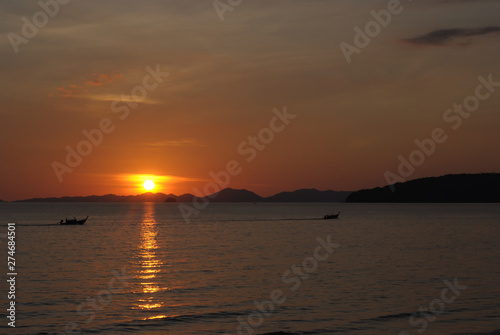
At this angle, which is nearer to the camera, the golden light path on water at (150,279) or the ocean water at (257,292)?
the ocean water at (257,292)

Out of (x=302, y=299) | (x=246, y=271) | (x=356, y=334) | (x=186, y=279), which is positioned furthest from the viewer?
(x=246, y=271)

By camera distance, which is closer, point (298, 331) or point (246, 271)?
point (298, 331)

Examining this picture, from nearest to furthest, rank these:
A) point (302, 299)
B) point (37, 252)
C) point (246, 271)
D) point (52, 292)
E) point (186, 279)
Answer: point (302, 299) → point (52, 292) → point (186, 279) → point (246, 271) → point (37, 252)

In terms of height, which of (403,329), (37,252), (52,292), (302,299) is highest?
(37,252)

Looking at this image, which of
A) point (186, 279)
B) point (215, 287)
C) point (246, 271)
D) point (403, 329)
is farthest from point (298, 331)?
point (246, 271)

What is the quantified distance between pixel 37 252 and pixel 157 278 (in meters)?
36.1

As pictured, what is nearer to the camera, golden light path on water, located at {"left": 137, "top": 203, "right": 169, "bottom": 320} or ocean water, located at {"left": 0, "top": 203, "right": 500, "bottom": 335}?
ocean water, located at {"left": 0, "top": 203, "right": 500, "bottom": 335}

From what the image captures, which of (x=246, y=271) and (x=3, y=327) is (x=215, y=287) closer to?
(x=246, y=271)

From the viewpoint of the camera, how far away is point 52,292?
47.2 metres

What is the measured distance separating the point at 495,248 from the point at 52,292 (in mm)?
68379

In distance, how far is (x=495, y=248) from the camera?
87.4 m

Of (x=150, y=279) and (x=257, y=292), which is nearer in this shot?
(x=257, y=292)

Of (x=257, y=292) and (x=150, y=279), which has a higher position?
(x=150, y=279)

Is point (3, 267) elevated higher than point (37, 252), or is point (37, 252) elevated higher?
point (37, 252)
